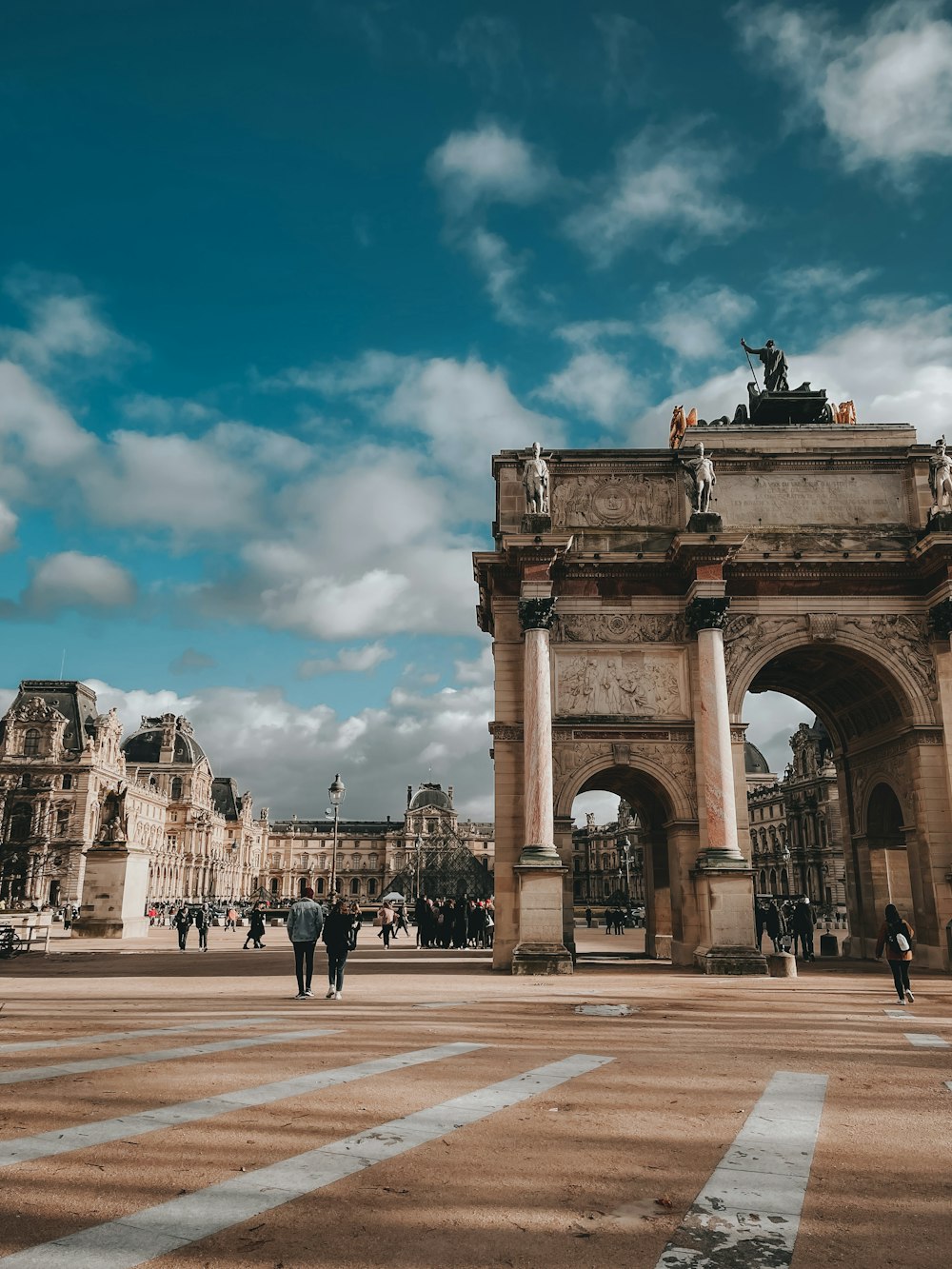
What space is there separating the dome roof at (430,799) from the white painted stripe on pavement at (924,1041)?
161501 mm

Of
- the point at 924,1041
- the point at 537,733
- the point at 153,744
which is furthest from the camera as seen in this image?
the point at 153,744

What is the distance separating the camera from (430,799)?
173875 millimetres

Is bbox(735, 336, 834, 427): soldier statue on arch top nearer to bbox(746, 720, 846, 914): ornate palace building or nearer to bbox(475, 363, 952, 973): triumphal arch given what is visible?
bbox(475, 363, 952, 973): triumphal arch

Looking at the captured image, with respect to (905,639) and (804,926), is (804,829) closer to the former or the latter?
(804,926)

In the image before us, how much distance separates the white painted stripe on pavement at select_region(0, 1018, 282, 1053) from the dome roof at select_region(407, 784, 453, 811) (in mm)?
160996

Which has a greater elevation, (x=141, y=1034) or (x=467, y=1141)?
(x=467, y=1141)

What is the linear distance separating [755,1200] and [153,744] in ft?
443

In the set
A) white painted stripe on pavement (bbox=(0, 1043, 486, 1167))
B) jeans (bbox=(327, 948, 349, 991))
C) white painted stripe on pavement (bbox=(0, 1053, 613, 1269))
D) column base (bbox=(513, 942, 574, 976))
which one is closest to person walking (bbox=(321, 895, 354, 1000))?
jeans (bbox=(327, 948, 349, 991))

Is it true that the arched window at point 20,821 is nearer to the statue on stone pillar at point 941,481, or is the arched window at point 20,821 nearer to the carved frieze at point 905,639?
the carved frieze at point 905,639

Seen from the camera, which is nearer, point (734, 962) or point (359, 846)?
point (734, 962)

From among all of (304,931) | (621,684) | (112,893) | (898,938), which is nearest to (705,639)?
(621,684)

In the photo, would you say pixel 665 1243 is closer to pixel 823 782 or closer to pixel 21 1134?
pixel 21 1134

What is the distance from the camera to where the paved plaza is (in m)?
4.22

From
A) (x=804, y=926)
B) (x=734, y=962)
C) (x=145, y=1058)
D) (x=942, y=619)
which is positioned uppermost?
(x=942, y=619)
